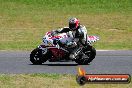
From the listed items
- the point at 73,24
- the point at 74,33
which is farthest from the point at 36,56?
the point at 73,24

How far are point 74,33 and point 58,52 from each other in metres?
0.78

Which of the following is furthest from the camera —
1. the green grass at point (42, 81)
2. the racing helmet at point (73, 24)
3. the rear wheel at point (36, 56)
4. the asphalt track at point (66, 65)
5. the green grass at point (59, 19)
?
the green grass at point (59, 19)

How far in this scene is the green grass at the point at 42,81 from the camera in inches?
547

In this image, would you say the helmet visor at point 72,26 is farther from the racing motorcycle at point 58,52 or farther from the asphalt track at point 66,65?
the asphalt track at point 66,65

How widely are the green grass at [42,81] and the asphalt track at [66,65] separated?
50.6 inches

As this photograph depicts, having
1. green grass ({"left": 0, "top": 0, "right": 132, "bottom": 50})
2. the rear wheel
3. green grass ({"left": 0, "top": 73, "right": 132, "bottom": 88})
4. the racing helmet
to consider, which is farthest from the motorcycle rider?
green grass ({"left": 0, "top": 0, "right": 132, "bottom": 50})

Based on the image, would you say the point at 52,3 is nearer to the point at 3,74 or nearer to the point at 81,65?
the point at 81,65

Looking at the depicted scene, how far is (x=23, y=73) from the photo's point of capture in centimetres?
1638

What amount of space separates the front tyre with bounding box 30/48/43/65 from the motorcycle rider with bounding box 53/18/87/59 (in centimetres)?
70

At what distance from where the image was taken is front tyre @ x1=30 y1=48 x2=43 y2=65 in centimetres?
1869

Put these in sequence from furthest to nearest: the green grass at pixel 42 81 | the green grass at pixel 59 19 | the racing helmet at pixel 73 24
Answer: the green grass at pixel 59 19 → the racing helmet at pixel 73 24 → the green grass at pixel 42 81

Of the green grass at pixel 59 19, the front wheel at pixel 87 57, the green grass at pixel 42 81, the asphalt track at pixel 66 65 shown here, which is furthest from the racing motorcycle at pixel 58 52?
the green grass at pixel 59 19

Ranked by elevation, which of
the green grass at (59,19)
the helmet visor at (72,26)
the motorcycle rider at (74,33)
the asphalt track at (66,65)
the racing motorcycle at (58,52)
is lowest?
the green grass at (59,19)

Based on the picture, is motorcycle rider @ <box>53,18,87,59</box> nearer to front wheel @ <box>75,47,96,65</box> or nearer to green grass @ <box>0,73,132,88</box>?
front wheel @ <box>75,47,96,65</box>
